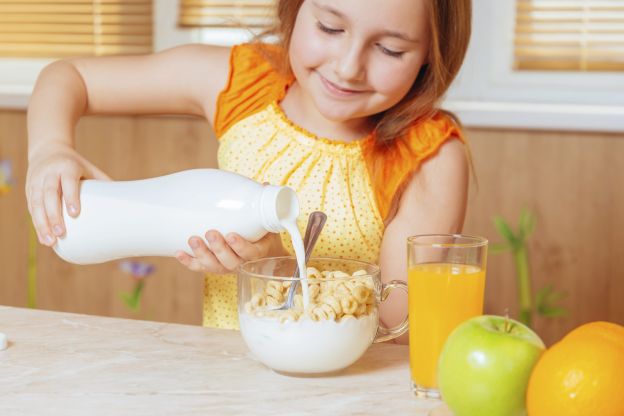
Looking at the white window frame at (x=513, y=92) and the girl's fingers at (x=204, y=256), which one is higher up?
the white window frame at (x=513, y=92)

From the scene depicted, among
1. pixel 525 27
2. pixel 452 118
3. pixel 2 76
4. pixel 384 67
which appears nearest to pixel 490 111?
pixel 525 27

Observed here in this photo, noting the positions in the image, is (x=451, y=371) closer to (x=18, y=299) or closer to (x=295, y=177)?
(x=295, y=177)

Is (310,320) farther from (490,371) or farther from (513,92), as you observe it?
(513,92)

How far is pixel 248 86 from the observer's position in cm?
153

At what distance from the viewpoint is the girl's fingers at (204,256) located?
39.7 inches

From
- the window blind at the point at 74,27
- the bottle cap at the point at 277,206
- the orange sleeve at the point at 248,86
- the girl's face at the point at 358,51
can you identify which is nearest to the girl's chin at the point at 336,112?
the girl's face at the point at 358,51

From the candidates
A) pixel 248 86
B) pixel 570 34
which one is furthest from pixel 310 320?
pixel 570 34

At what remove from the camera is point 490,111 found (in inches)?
96.3

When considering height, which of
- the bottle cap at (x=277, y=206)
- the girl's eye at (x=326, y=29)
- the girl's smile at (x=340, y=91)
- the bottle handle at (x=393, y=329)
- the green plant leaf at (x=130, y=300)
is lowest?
the green plant leaf at (x=130, y=300)

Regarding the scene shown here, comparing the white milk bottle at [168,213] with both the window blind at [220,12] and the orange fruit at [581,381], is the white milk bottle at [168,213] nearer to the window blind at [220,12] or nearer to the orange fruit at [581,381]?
the orange fruit at [581,381]

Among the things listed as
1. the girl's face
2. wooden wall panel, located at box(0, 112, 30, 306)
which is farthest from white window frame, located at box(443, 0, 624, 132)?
wooden wall panel, located at box(0, 112, 30, 306)

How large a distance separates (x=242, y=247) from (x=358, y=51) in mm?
346

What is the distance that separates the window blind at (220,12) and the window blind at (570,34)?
2.41 ft

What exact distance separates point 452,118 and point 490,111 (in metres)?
1.04
